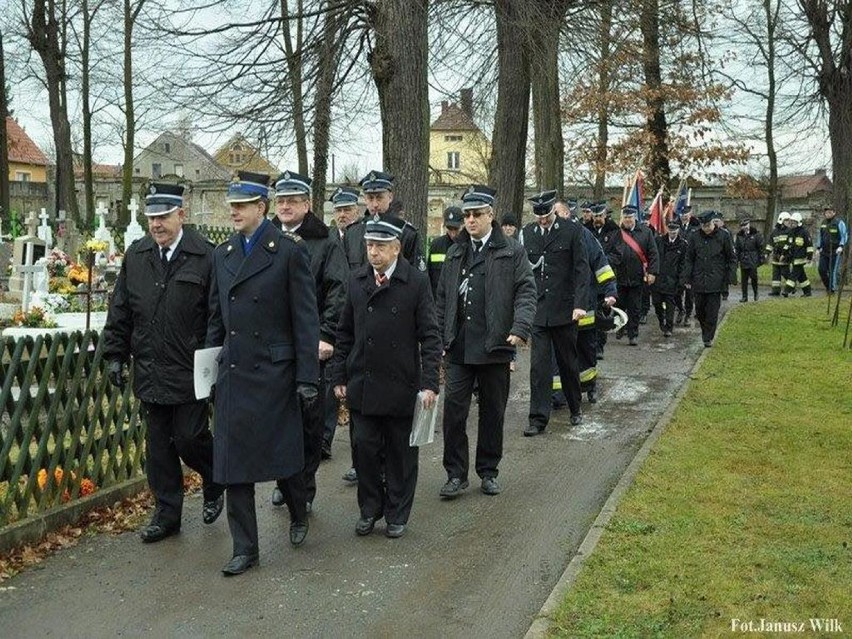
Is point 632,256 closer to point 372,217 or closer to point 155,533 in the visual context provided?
point 372,217

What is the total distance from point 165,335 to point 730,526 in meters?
3.63

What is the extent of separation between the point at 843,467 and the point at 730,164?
25641 mm

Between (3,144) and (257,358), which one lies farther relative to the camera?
(3,144)

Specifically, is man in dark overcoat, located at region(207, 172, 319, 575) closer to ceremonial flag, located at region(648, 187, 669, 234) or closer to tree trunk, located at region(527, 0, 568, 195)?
tree trunk, located at region(527, 0, 568, 195)

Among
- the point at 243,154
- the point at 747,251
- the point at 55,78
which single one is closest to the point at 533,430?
the point at 243,154

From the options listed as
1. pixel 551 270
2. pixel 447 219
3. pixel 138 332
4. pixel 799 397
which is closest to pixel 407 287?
pixel 138 332

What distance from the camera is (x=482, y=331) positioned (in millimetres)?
7484

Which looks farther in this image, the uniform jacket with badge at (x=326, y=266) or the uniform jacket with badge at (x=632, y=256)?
the uniform jacket with badge at (x=632, y=256)

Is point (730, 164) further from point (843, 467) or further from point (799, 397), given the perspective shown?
point (843, 467)

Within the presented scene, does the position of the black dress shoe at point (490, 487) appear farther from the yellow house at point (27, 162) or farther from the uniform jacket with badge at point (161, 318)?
the yellow house at point (27, 162)

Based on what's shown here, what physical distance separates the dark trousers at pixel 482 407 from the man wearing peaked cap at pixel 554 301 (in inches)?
77.4

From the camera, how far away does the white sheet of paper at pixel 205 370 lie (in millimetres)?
5891

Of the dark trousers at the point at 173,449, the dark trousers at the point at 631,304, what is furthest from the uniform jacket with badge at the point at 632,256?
the dark trousers at the point at 173,449

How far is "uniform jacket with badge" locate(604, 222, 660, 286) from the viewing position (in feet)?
50.1
